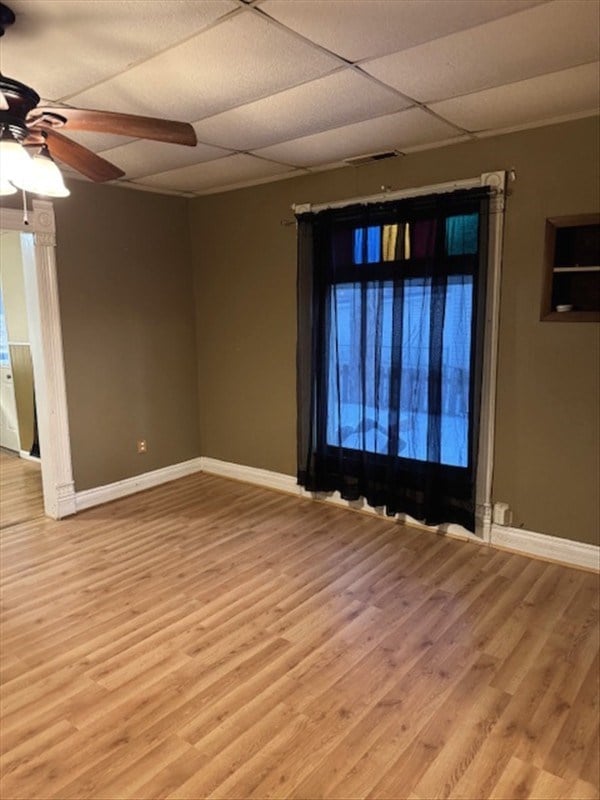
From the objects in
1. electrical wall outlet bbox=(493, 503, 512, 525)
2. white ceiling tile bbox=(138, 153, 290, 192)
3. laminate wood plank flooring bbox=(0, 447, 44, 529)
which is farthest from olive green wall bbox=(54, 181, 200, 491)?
electrical wall outlet bbox=(493, 503, 512, 525)

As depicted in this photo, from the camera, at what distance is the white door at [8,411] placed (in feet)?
19.3

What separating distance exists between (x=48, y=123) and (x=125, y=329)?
8.67 ft

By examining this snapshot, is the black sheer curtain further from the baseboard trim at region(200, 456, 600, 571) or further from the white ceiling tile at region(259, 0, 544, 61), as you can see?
the white ceiling tile at region(259, 0, 544, 61)

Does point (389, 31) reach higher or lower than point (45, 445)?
higher

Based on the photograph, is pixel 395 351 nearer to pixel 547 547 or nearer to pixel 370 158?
pixel 370 158

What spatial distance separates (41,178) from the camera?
1835mm

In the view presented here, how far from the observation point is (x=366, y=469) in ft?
13.1

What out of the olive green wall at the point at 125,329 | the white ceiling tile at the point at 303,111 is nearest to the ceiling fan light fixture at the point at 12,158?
the white ceiling tile at the point at 303,111

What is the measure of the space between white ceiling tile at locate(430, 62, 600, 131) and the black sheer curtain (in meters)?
0.44

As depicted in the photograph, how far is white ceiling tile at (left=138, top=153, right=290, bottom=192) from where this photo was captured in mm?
3689

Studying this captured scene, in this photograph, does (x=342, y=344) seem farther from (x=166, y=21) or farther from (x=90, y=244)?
(x=166, y=21)

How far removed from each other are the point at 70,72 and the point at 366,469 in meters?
2.93

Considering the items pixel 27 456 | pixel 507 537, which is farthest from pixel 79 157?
pixel 27 456

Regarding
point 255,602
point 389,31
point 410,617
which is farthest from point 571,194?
point 255,602
